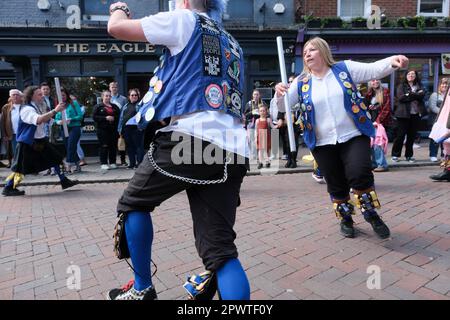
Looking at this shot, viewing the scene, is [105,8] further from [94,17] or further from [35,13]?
[35,13]

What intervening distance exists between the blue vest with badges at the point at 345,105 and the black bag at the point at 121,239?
2.02m

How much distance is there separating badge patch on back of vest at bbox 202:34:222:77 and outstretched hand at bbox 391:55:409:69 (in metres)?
1.76

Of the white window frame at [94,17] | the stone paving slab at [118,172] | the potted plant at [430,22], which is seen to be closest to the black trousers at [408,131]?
the stone paving slab at [118,172]

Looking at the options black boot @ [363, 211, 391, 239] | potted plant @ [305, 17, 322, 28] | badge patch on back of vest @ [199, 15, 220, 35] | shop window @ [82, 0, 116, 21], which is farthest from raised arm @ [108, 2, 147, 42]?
potted plant @ [305, 17, 322, 28]

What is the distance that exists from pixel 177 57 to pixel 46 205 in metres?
4.52

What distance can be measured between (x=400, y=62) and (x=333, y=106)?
0.62m

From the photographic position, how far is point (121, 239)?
202 cm

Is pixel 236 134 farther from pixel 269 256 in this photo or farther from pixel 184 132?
pixel 269 256

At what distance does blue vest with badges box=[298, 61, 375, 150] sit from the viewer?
3.28 meters

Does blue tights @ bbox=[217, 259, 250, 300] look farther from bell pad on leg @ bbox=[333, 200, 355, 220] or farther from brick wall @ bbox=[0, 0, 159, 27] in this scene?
brick wall @ bbox=[0, 0, 159, 27]

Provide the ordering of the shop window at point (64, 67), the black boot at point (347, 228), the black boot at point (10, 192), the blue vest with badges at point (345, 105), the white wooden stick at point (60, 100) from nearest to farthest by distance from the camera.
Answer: the blue vest with badges at point (345, 105) < the black boot at point (347, 228) < the white wooden stick at point (60, 100) < the black boot at point (10, 192) < the shop window at point (64, 67)

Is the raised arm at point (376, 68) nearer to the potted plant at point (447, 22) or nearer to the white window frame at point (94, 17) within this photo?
the white window frame at point (94, 17)

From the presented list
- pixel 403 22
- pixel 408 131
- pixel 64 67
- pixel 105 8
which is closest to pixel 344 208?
pixel 408 131

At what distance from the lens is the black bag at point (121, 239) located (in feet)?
6.50
